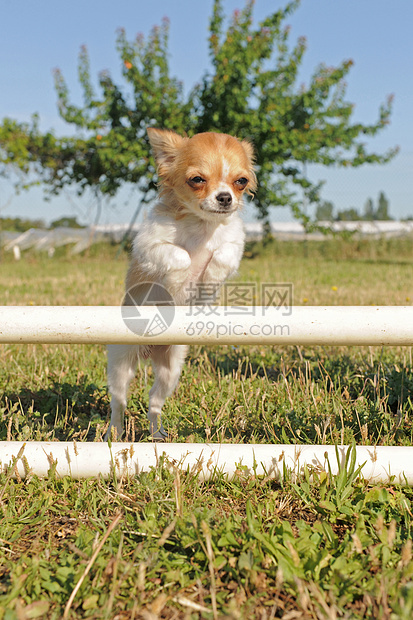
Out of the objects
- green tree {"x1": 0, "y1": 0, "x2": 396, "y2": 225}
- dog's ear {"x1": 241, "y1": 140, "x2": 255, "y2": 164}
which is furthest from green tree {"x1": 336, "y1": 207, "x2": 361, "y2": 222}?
dog's ear {"x1": 241, "y1": 140, "x2": 255, "y2": 164}

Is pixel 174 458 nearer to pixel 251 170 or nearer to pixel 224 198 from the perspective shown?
pixel 224 198

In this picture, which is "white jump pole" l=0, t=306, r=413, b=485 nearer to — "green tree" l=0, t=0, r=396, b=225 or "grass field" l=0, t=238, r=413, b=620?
"grass field" l=0, t=238, r=413, b=620

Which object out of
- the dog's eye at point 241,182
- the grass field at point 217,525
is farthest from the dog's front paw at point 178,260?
the grass field at point 217,525

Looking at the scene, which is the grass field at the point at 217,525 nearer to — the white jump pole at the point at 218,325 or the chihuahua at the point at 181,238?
the chihuahua at the point at 181,238

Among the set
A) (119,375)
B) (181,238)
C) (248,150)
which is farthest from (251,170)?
(119,375)

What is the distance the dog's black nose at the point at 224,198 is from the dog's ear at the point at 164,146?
A: 55 centimetres

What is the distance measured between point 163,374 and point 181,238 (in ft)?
2.66

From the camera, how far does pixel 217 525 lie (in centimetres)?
157

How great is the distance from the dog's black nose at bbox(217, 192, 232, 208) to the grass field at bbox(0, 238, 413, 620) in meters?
1.05

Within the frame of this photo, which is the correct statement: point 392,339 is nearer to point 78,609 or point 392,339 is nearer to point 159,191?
point 78,609

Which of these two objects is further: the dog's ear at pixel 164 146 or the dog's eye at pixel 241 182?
the dog's ear at pixel 164 146

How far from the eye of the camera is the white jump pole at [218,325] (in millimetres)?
1679

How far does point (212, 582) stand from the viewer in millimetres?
1299

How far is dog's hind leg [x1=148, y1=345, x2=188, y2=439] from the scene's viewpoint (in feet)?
8.77
